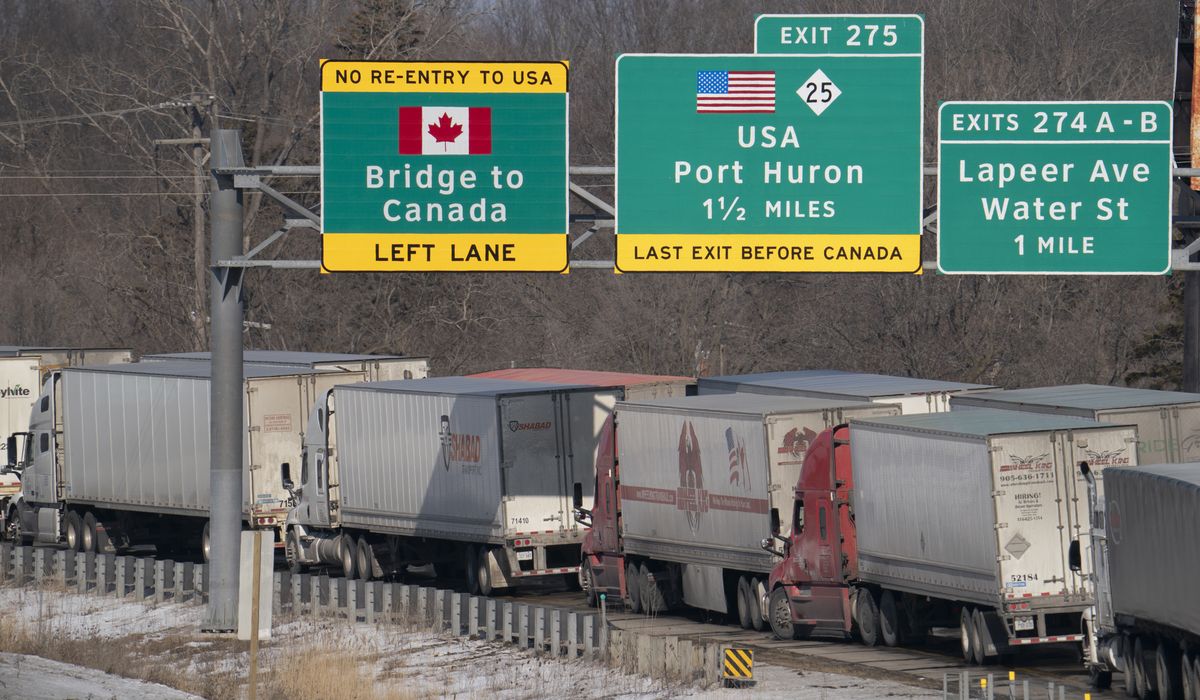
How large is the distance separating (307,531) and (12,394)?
11.6 metres

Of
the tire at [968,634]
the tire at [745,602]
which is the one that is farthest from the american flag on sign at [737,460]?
the tire at [968,634]

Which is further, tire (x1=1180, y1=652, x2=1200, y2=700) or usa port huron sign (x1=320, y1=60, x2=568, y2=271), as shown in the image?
usa port huron sign (x1=320, y1=60, x2=568, y2=271)

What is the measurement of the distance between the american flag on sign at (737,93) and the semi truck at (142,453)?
14.2 m

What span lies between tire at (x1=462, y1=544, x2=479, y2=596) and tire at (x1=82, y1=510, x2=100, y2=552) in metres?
11.0

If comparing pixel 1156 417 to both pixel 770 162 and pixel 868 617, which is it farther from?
pixel 770 162

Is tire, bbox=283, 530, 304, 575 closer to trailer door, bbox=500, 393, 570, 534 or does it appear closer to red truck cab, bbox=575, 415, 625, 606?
trailer door, bbox=500, 393, 570, 534

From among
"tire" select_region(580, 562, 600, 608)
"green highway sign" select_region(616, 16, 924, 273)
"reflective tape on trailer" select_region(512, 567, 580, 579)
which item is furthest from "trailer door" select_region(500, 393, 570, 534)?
"green highway sign" select_region(616, 16, 924, 273)

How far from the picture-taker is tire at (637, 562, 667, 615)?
29938 mm

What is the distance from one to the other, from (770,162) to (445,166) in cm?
398

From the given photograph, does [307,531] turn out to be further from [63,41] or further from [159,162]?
[63,41]

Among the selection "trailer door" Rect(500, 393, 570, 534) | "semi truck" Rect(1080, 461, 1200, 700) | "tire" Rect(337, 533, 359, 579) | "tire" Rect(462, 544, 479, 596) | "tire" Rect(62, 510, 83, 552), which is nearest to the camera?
"semi truck" Rect(1080, 461, 1200, 700)

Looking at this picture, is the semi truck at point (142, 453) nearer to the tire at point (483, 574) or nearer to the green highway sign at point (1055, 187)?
the tire at point (483, 574)

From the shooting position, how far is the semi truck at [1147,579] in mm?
18812

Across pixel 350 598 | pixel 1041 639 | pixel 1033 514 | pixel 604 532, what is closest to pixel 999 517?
pixel 1033 514
